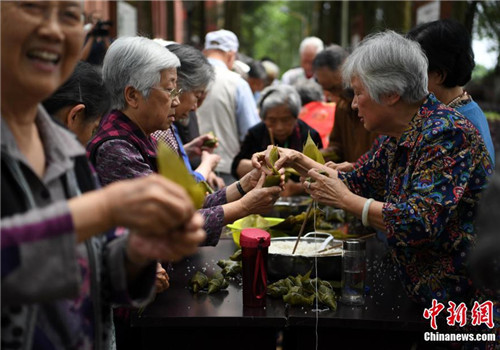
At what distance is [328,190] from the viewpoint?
2.98 metres

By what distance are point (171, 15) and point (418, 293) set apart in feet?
56.2

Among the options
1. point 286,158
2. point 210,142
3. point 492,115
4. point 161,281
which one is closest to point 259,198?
point 286,158

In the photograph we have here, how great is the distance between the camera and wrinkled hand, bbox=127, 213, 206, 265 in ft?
4.25

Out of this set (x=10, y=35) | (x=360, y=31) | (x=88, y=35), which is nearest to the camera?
(x=10, y=35)

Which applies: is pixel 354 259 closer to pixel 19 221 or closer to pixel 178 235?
pixel 178 235

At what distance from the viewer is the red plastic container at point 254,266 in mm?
2672

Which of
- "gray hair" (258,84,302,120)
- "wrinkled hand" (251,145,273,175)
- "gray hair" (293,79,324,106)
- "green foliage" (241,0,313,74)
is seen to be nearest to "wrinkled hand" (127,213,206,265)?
"wrinkled hand" (251,145,273,175)

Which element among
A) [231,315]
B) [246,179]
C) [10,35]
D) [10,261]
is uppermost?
[10,35]

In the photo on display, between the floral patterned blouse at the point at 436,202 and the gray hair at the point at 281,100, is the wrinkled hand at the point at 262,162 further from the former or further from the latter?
the gray hair at the point at 281,100

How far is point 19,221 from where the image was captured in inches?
48.0

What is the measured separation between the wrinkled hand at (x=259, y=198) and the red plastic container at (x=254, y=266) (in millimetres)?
461

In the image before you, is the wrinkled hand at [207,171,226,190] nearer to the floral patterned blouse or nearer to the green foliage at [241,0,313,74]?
the floral patterned blouse

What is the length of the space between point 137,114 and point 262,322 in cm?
118

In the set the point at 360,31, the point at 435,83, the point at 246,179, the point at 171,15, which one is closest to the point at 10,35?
the point at 246,179
